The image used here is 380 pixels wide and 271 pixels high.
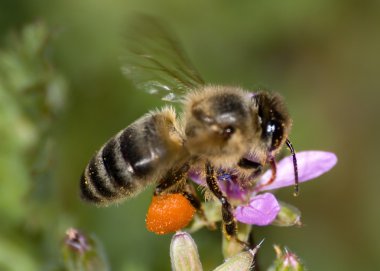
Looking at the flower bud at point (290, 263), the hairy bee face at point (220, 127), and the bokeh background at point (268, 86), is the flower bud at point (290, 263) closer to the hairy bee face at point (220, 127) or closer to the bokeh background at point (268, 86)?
the hairy bee face at point (220, 127)

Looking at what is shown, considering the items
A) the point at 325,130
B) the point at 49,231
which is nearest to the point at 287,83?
the point at 325,130

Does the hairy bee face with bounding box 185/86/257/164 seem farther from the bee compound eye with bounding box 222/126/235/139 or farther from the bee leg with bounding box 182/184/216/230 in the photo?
the bee leg with bounding box 182/184/216/230

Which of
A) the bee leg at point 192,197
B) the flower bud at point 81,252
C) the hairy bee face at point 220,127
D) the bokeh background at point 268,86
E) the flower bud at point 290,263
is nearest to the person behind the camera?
the hairy bee face at point 220,127

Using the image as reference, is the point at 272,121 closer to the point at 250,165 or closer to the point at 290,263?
the point at 250,165

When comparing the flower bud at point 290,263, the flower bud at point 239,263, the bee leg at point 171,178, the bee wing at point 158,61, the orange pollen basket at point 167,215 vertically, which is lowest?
the flower bud at point 290,263

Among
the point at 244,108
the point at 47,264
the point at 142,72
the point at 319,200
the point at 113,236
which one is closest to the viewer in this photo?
the point at 244,108

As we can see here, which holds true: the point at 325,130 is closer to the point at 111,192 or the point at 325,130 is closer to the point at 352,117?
the point at 352,117

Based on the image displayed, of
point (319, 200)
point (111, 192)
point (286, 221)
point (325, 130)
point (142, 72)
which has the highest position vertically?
point (142, 72)

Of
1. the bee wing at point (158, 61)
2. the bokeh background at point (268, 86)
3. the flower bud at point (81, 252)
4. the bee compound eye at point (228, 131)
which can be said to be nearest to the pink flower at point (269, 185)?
the bee compound eye at point (228, 131)
